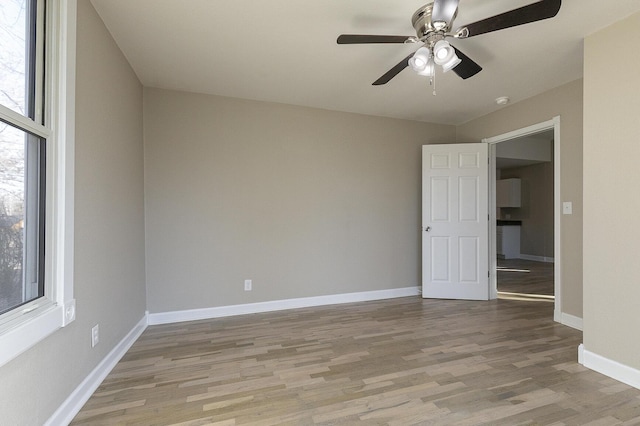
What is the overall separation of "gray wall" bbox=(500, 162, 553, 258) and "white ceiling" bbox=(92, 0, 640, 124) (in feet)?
16.1

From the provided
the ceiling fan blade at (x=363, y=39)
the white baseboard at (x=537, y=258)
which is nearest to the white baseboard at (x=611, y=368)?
the ceiling fan blade at (x=363, y=39)

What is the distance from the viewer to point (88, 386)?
6.05ft

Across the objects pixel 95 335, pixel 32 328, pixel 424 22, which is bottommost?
pixel 95 335

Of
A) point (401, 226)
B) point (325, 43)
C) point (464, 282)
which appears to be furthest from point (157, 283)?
point (464, 282)

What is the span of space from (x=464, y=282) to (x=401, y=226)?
111cm

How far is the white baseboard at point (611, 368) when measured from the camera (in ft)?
6.38

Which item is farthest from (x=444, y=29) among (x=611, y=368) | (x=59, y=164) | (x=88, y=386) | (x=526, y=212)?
(x=526, y=212)

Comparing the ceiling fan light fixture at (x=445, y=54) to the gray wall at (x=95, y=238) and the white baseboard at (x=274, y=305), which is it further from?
the white baseboard at (x=274, y=305)

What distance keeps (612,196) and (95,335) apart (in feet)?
12.0

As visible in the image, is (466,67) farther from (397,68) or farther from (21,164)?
(21,164)

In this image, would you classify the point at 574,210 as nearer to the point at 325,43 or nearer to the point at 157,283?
the point at 325,43

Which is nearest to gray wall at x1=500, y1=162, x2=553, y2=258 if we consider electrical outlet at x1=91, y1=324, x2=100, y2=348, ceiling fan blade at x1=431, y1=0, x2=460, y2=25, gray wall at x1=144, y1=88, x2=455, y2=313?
gray wall at x1=144, y1=88, x2=455, y2=313

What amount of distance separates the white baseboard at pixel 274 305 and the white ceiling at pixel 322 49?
2.42 meters

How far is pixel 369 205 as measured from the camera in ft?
13.2
